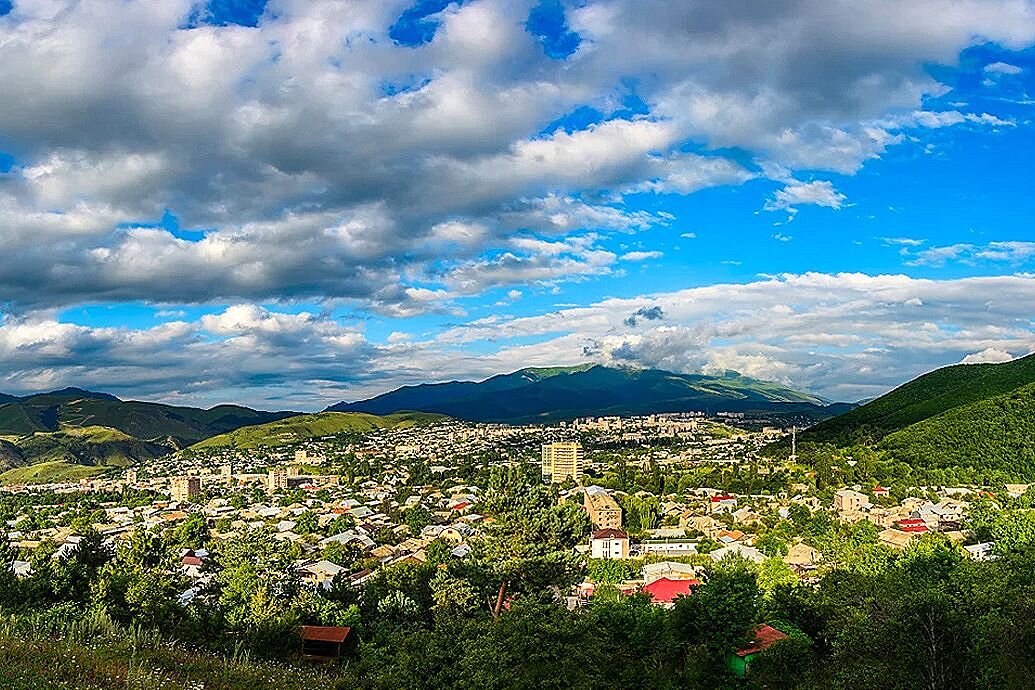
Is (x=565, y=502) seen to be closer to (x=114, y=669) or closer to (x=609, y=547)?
(x=114, y=669)

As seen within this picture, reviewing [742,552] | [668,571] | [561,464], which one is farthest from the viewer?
[561,464]

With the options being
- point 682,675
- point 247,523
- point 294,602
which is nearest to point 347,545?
point 247,523

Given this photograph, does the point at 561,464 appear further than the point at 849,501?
Yes

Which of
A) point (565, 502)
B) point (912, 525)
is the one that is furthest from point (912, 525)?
point (565, 502)

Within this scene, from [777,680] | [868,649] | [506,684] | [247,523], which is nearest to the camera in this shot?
[506,684]

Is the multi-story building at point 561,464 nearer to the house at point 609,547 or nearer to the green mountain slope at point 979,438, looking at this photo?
the green mountain slope at point 979,438

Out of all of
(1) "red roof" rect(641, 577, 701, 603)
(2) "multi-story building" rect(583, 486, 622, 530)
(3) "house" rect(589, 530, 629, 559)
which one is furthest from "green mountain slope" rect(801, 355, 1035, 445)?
(1) "red roof" rect(641, 577, 701, 603)

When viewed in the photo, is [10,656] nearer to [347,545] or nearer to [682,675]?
[682,675]
